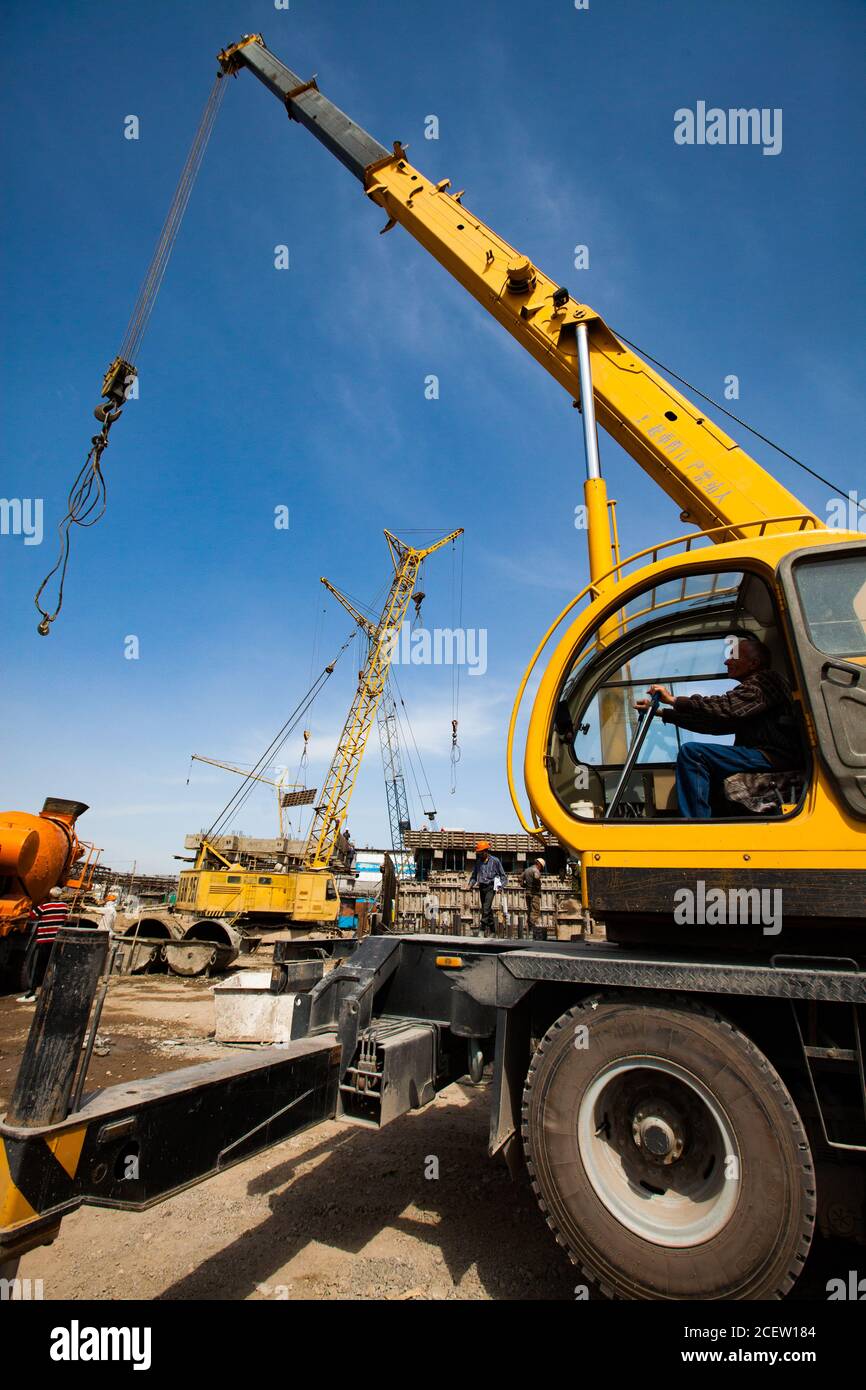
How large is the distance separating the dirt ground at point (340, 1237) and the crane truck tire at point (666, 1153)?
2.51 feet

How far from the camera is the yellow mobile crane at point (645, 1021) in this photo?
2.27m

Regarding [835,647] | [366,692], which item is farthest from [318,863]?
[835,647]

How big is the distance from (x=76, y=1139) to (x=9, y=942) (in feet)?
38.0

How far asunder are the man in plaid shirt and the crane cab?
0.17 ft

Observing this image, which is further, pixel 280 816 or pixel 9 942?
pixel 280 816

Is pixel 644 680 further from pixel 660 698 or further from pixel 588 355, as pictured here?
pixel 588 355

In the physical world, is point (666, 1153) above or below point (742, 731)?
below

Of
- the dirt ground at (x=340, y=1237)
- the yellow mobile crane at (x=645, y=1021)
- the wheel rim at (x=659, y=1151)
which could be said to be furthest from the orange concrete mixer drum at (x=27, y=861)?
the wheel rim at (x=659, y=1151)

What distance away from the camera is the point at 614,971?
2.83 metres

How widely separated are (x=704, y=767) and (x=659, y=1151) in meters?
1.70

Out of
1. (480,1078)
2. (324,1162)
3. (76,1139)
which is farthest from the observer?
(324,1162)

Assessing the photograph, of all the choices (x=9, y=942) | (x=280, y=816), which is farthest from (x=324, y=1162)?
(x=280, y=816)

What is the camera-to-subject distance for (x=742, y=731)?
10.7ft
